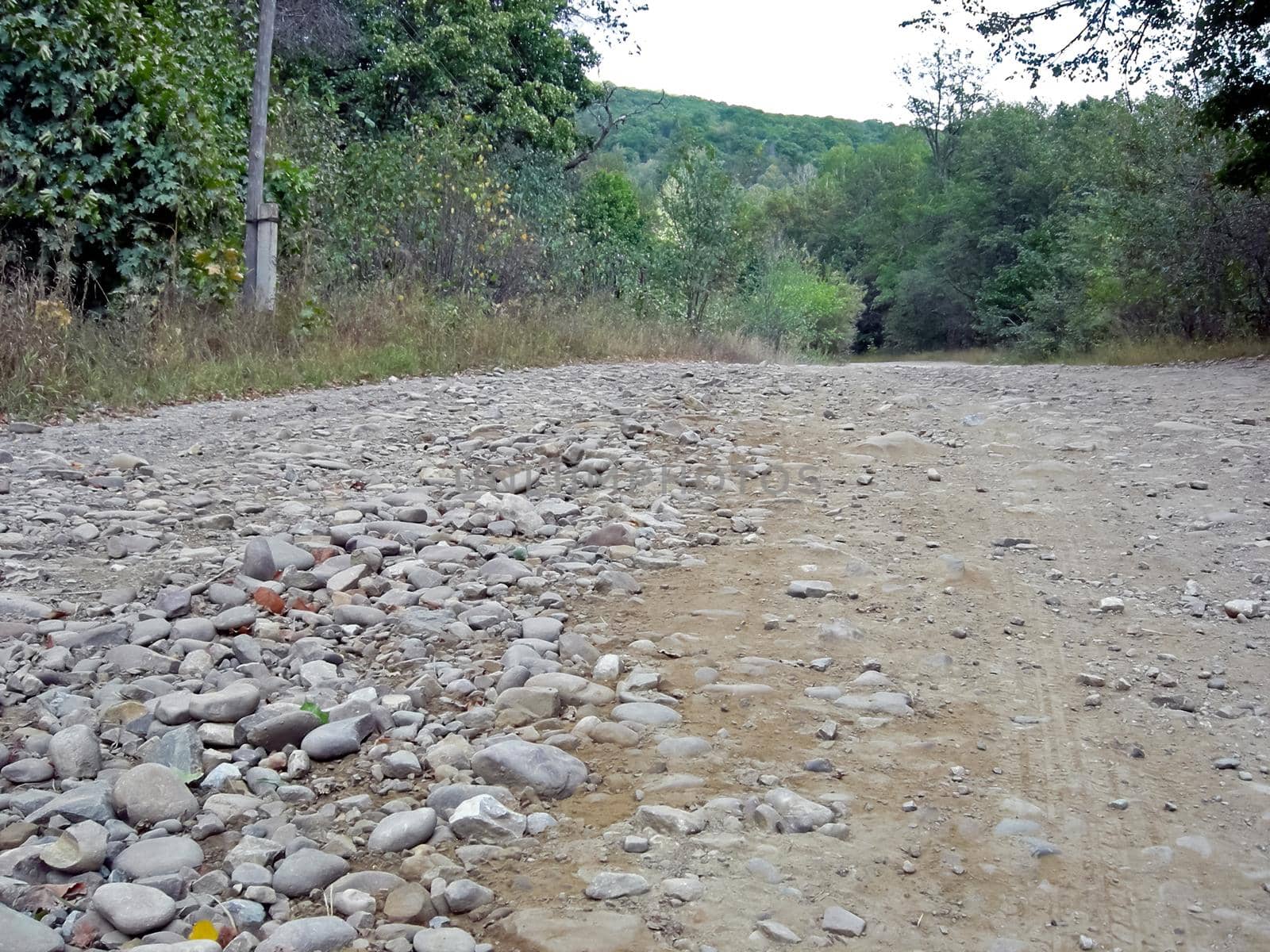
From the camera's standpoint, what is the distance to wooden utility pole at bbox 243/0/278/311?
10.3 meters

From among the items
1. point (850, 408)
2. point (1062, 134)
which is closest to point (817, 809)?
point (850, 408)

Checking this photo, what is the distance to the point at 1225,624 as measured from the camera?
339 cm

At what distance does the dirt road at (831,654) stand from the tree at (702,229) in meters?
14.1

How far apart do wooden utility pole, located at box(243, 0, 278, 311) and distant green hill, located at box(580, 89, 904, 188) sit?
168 ft

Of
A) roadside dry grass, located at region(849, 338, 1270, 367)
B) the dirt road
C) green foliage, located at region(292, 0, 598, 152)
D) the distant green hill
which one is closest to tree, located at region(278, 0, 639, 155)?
green foliage, located at region(292, 0, 598, 152)

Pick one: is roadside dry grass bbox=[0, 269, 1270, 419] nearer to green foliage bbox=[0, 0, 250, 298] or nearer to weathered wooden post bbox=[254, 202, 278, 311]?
weathered wooden post bbox=[254, 202, 278, 311]

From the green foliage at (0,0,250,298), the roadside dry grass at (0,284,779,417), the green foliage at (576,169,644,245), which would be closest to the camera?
the roadside dry grass at (0,284,779,417)

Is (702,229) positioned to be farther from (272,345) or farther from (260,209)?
(272,345)

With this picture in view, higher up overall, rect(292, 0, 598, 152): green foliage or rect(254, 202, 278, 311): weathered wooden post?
rect(292, 0, 598, 152): green foliage

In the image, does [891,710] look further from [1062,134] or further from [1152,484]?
[1062,134]

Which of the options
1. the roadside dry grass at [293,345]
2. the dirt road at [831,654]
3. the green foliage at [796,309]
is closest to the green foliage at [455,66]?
the green foliage at [796,309]

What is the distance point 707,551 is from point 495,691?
1606 millimetres

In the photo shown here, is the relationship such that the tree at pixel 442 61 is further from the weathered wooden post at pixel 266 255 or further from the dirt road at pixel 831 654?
the dirt road at pixel 831 654

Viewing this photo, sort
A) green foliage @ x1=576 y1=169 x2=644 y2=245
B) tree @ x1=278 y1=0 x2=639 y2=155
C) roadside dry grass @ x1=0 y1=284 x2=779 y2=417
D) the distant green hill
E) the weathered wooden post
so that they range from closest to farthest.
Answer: roadside dry grass @ x1=0 y1=284 x2=779 y2=417 < the weathered wooden post < tree @ x1=278 y1=0 x2=639 y2=155 < green foliage @ x1=576 y1=169 x2=644 y2=245 < the distant green hill
